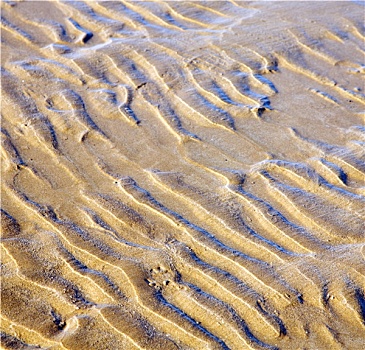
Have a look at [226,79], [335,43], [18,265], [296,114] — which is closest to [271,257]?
[18,265]

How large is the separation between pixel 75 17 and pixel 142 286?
3552 mm

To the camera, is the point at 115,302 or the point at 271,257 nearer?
the point at 115,302

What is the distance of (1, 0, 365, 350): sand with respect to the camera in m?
2.55

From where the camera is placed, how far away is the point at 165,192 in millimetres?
3328

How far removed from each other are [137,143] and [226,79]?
1080 mm

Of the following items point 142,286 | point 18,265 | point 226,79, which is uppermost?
point 226,79

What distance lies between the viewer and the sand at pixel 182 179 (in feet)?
8.36

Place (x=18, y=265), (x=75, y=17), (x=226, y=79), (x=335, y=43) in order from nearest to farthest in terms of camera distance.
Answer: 1. (x=18, y=265)
2. (x=226, y=79)
3. (x=335, y=43)
4. (x=75, y=17)

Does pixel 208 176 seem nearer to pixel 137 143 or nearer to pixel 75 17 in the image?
pixel 137 143

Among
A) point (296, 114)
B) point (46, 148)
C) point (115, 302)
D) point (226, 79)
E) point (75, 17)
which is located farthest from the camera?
point (75, 17)

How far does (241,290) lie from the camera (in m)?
2.64

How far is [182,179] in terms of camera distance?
3436mm

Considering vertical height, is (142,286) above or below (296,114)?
below

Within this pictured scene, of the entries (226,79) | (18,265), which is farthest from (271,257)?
(226,79)
